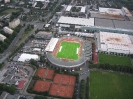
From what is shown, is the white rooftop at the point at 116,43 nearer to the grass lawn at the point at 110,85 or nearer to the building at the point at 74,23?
the building at the point at 74,23

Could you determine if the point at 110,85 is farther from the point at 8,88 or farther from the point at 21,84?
the point at 8,88

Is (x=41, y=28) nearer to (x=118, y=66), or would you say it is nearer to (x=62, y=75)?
(x=62, y=75)

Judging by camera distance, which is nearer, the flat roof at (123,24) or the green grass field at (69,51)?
the green grass field at (69,51)

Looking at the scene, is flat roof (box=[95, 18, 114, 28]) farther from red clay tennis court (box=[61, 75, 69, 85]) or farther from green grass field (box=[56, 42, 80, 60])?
red clay tennis court (box=[61, 75, 69, 85])

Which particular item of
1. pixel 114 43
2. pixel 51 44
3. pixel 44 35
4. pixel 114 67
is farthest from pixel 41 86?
pixel 114 43

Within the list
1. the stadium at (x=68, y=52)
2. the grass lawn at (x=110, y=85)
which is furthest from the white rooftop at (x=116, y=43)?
the grass lawn at (x=110, y=85)
